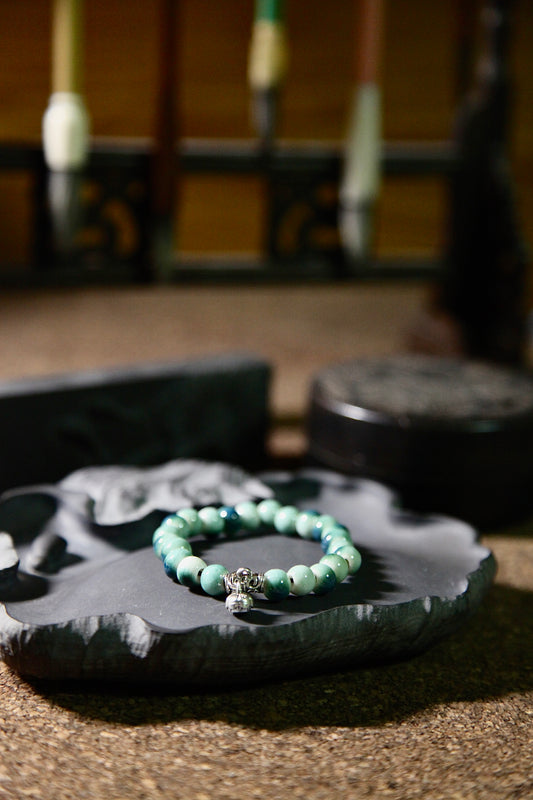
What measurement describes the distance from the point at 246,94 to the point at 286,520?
114cm

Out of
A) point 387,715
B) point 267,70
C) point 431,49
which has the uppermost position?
point 431,49

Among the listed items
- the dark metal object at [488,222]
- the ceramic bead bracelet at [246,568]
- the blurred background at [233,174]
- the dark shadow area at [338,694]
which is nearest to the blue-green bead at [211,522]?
the ceramic bead bracelet at [246,568]

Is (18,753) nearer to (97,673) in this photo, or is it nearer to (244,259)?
(97,673)

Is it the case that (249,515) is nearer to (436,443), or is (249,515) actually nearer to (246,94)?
(436,443)

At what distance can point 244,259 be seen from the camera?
0.97 meters

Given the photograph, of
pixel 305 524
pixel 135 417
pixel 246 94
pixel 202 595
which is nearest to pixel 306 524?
pixel 305 524

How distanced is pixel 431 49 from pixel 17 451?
4.31 ft

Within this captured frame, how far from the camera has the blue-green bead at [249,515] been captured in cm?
60

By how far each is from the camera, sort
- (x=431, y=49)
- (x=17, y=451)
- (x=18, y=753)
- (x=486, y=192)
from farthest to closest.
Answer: (x=431, y=49) → (x=486, y=192) → (x=17, y=451) → (x=18, y=753)

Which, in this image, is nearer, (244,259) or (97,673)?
(97,673)

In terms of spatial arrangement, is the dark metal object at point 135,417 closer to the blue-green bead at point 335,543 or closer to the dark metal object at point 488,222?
the blue-green bead at point 335,543

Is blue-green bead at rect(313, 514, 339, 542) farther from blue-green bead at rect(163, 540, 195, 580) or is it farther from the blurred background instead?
the blurred background

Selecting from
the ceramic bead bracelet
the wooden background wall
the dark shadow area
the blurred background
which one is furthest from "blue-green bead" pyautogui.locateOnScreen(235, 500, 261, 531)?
the wooden background wall

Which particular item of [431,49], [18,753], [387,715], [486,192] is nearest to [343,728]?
[387,715]
